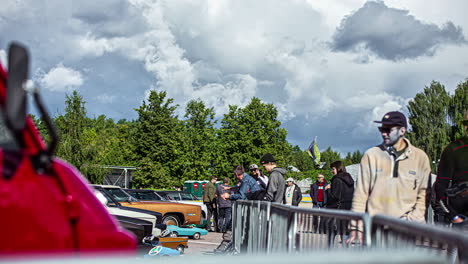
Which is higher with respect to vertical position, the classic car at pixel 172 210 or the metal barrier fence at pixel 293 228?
the metal barrier fence at pixel 293 228

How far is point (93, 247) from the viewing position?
7.97ft

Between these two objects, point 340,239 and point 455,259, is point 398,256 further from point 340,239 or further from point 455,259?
point 340,239

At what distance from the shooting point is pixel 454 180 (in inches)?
218

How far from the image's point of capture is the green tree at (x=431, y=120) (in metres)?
72.2

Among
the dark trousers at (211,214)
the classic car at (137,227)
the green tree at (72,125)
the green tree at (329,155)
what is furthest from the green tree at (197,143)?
the green tree at (329,155)

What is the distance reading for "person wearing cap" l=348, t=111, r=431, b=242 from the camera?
5.20 m

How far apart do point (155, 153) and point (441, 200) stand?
52446 millimetres

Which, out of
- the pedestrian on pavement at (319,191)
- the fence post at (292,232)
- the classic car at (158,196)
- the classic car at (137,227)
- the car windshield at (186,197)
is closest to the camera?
the fence post at (292,232)

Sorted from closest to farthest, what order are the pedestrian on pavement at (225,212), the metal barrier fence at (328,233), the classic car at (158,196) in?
Answer: the metal barrier fence at (328,233)
the pedestrian on pavement at (225,212)
the classic car at (158,196)

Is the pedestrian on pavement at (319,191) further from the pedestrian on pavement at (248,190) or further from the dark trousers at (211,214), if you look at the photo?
the pedestrian on pavement at (248,190)

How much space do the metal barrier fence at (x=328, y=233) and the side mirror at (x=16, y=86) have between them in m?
1.79

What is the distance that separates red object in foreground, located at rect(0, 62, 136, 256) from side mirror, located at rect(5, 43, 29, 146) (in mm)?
278

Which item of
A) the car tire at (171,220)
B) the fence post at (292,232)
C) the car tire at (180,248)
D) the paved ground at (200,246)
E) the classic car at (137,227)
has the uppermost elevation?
the fence post at (292,232)

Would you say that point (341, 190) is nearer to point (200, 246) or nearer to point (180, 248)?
point (180, 248)
